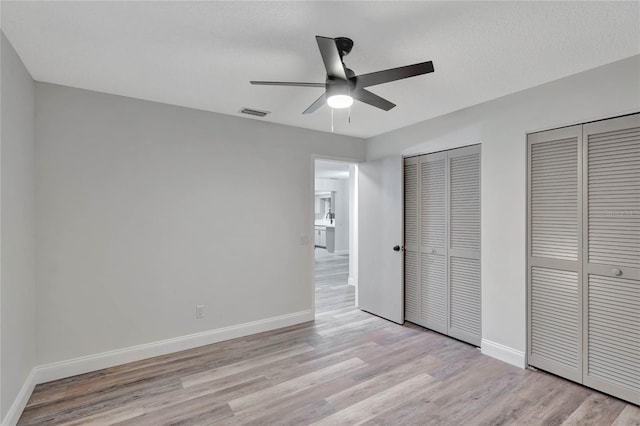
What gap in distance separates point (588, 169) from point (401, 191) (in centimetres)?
185

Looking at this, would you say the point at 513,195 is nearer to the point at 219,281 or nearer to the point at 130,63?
the point at 219,281

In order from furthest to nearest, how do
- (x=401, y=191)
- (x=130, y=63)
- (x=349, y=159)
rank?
(x=349, y=159)
(x=401, y=191)
(x=130, y=63)

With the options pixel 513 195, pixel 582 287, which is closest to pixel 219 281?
pixel 513 195

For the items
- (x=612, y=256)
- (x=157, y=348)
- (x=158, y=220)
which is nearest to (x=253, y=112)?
(x=158, y=220)

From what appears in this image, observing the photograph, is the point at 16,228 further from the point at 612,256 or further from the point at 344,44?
the point at 612,256

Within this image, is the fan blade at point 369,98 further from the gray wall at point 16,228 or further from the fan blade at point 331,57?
the gray wall at point 16,228

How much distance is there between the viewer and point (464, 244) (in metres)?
3.44

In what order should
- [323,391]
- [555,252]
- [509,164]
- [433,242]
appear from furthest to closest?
[433,242] → [509,164] → [555,252] → [323,391]

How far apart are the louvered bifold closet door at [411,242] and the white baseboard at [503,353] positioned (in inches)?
35.6

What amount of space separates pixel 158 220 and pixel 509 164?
136 inches

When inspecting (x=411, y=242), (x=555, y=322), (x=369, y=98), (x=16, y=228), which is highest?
(x=369, y=98)

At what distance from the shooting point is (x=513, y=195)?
116 inches

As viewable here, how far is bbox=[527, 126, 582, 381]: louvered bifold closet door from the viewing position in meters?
2.59

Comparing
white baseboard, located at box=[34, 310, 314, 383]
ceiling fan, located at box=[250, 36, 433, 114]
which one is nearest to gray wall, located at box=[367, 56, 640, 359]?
ceiling fan, located at box=[250, 36, 433, 114]
